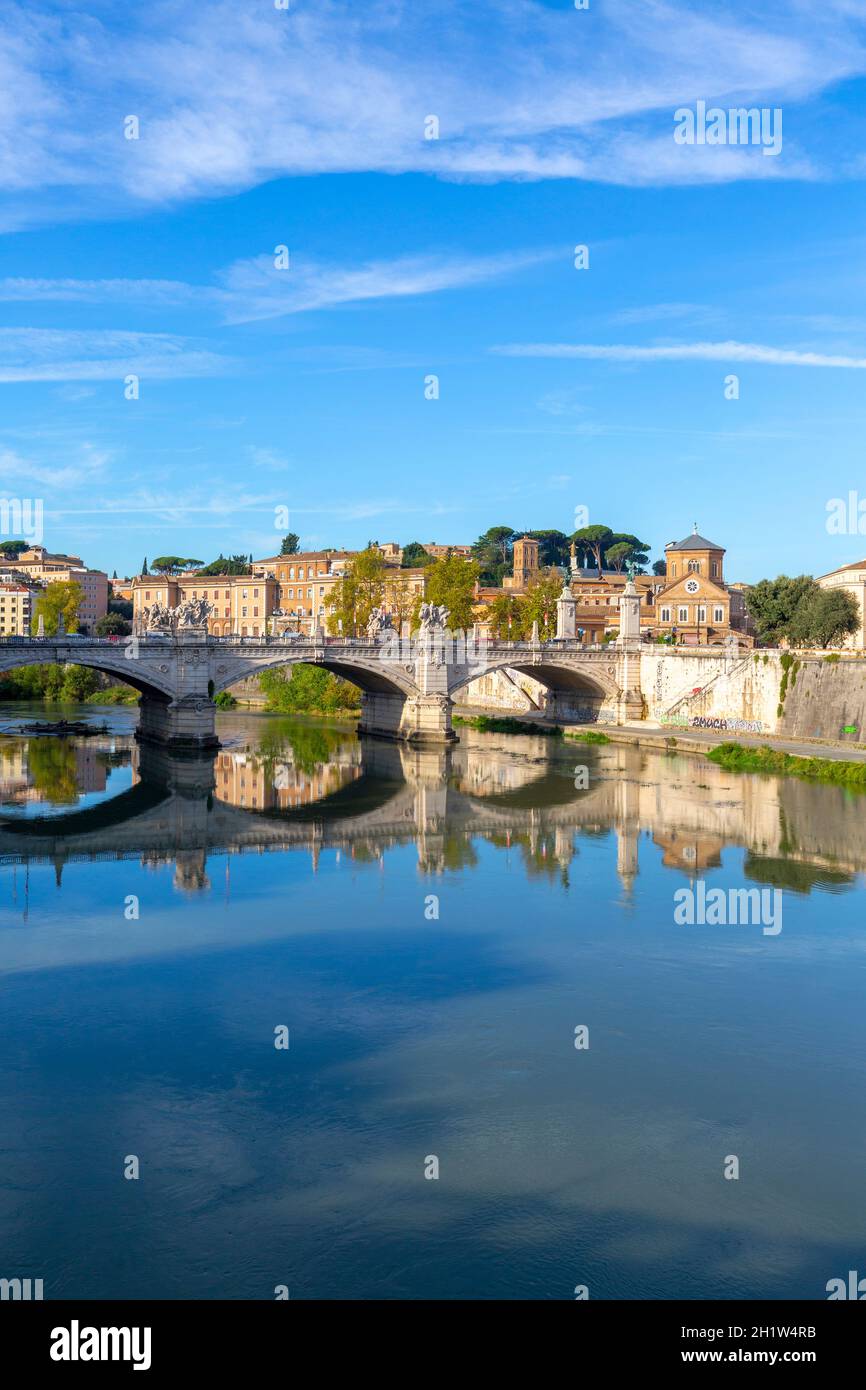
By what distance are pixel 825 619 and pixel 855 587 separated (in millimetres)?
7270

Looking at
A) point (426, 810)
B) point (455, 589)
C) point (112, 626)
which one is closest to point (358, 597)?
point (455, 589)

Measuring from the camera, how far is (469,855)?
885 inches

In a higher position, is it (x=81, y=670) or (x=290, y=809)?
(x=81, y=670)

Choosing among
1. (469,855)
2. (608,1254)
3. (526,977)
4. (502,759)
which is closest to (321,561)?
(502,759)

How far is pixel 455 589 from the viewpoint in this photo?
160 feet

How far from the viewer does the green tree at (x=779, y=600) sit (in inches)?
1823

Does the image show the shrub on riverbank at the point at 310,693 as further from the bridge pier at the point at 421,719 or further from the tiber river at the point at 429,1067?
the tiber river at the point at 429,1067

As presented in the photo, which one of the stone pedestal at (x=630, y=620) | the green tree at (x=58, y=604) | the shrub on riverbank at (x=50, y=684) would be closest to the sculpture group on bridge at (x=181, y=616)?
the green tree at (x=58, y=604)

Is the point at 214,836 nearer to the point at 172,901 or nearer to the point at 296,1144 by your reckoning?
the point at 172,901

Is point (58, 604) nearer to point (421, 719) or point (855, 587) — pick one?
point (421, 719)

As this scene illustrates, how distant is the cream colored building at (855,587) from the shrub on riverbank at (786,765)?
13.5m

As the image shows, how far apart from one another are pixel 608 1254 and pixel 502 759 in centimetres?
2805
